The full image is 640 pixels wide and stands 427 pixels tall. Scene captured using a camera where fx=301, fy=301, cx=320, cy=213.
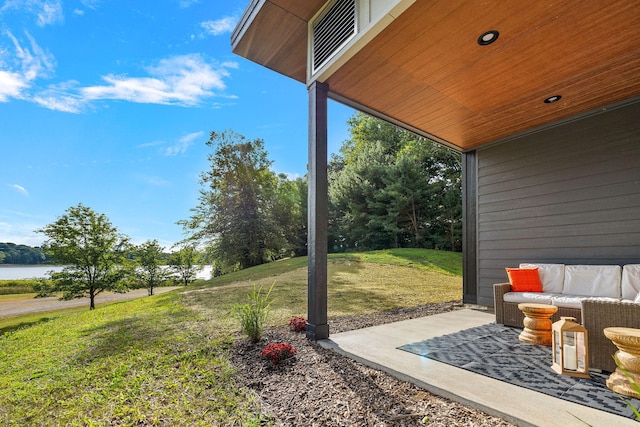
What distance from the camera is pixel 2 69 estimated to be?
6777 millimetres

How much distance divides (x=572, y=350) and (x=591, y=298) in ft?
3.99

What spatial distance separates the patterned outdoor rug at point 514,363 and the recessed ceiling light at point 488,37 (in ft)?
9.18

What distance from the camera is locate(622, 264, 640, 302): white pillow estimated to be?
3314mm

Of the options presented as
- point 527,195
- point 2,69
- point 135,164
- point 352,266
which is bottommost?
point 352,266

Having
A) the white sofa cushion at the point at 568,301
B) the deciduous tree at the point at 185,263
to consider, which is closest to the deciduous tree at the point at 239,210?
the deciduous tree at the point at 185,263

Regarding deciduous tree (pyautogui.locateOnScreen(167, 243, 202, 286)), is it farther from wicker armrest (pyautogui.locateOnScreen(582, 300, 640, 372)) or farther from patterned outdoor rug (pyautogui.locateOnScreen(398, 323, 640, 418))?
wicker armrest (pyautogui.locateOnScreen(582, 300, 640, 372))

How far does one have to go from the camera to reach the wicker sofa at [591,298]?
235cm

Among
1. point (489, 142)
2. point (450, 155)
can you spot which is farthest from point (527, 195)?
point (450, 155)

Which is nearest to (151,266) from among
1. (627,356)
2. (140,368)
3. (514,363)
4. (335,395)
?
(140,368)

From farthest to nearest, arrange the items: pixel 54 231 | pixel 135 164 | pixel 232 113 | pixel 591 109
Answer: pixel 232 113
pixel 135 164
pixel 54 231
pixel 591 109

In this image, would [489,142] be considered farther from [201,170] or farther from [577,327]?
[201,170]

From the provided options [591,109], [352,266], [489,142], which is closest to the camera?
[591,109]

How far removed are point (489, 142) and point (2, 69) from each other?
1038 centimetres

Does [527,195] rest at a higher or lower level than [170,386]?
higher
